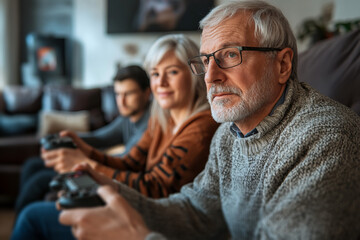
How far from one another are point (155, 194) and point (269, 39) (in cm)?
54

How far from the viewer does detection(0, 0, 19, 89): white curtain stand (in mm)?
4727

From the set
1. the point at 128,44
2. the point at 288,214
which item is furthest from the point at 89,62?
the point at 288,214

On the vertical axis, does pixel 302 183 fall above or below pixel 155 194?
above

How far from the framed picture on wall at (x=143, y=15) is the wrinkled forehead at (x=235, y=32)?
13.4 feet

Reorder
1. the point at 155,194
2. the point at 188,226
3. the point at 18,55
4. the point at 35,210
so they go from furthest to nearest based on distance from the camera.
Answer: the point at 18,55, the point at 35,210, the point at 155,194, the point at 188,226

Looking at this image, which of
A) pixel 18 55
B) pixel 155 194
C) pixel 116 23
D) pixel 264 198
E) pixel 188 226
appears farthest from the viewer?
pixel 18 55

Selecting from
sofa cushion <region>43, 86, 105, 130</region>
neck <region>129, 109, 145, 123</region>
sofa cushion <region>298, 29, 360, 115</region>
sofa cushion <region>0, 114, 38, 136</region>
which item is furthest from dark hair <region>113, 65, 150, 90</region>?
sofa cushion <region>0, 114, 38, 136</region>

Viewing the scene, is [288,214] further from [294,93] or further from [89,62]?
[89,62]

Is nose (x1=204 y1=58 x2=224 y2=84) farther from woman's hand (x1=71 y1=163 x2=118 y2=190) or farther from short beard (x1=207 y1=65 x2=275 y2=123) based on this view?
woman's hand (x1=71 y1=163 x2=118 y2=190)

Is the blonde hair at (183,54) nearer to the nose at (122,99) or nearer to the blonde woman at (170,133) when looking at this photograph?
the blonde woman at (170,133)

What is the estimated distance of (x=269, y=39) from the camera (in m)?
0.62

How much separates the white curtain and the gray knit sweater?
4.72 metres

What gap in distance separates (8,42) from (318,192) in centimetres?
531

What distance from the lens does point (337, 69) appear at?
86 cm
